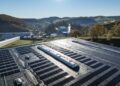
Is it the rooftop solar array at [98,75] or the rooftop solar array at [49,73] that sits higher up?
the rooftop solar array at [98,75]

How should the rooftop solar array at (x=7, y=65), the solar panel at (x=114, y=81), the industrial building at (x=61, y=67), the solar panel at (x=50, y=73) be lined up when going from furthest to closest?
the rooftop solar array at (x=7, y=65) → the solar panel at (x=50, y=73) → the industrial building at (x=61, y=67) → the solar panel at (x=114, y=81)

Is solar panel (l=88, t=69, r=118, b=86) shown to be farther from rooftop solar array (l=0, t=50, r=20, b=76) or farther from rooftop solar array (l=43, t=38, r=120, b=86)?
rooftop solar array (l=0, t=50, r=20, b=76)

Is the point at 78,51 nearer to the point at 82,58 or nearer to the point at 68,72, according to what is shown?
the point at 82,58

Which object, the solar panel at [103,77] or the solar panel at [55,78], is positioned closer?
the solar panel at [103,77]

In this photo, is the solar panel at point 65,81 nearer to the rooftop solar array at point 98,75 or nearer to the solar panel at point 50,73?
the rooftop solar array at point 98,75

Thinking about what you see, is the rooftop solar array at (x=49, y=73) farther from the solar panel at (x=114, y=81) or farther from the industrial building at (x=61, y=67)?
the solar panel at (x=114, y=81)

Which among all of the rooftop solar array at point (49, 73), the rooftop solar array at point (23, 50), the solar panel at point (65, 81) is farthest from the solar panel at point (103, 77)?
the rooftop solar array at point (23, 50)

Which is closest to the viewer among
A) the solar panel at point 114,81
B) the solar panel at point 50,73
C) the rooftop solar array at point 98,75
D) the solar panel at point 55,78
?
the solar panel at point 114,81

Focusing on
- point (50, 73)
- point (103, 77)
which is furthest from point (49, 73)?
point (103, 77)

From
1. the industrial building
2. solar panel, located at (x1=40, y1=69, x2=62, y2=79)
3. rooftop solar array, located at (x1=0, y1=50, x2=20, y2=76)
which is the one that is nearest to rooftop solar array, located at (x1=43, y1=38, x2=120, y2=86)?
the industrial building
